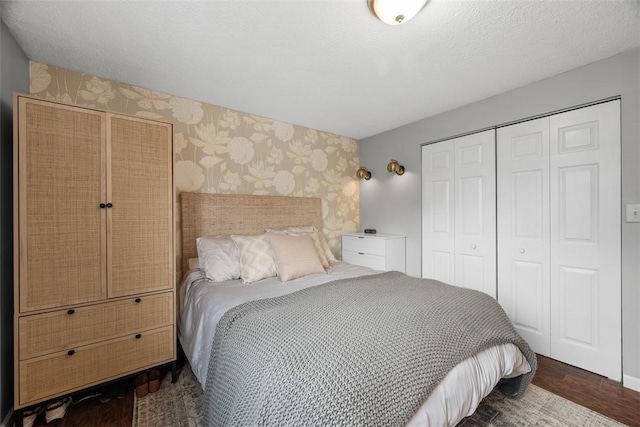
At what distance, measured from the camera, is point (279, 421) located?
0.85 meters

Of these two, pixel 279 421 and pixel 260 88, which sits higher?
pixel 260 88

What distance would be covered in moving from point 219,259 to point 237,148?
1.26 m

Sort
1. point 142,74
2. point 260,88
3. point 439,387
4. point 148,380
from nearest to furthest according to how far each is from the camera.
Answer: point 439,387 → point 148,380 → point 142,74 → point 260,88

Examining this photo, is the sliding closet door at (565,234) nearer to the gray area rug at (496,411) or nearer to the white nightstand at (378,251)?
the gray area rug at (496,411)

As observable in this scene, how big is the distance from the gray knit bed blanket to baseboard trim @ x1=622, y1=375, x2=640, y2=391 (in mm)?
890

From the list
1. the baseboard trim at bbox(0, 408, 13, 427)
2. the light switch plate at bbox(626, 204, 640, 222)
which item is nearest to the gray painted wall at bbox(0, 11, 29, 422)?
the baseboard trim at bbox(0, 408, 13, 427)

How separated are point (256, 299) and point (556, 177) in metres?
2.54

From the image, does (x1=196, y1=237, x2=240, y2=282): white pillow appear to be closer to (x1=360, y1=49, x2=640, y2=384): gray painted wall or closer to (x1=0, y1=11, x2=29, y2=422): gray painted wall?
(x1=0, y1=11, x2=29, y2=422): gray painted wall

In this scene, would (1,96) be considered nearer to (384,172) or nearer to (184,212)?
(184,212)

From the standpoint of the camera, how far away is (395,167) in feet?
10.8

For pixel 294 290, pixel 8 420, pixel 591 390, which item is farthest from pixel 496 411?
pixel 8 420

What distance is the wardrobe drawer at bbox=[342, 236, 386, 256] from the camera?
3.20m

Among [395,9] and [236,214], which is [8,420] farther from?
[395,9]

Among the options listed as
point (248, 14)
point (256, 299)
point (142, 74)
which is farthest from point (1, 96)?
point (256, 299)
